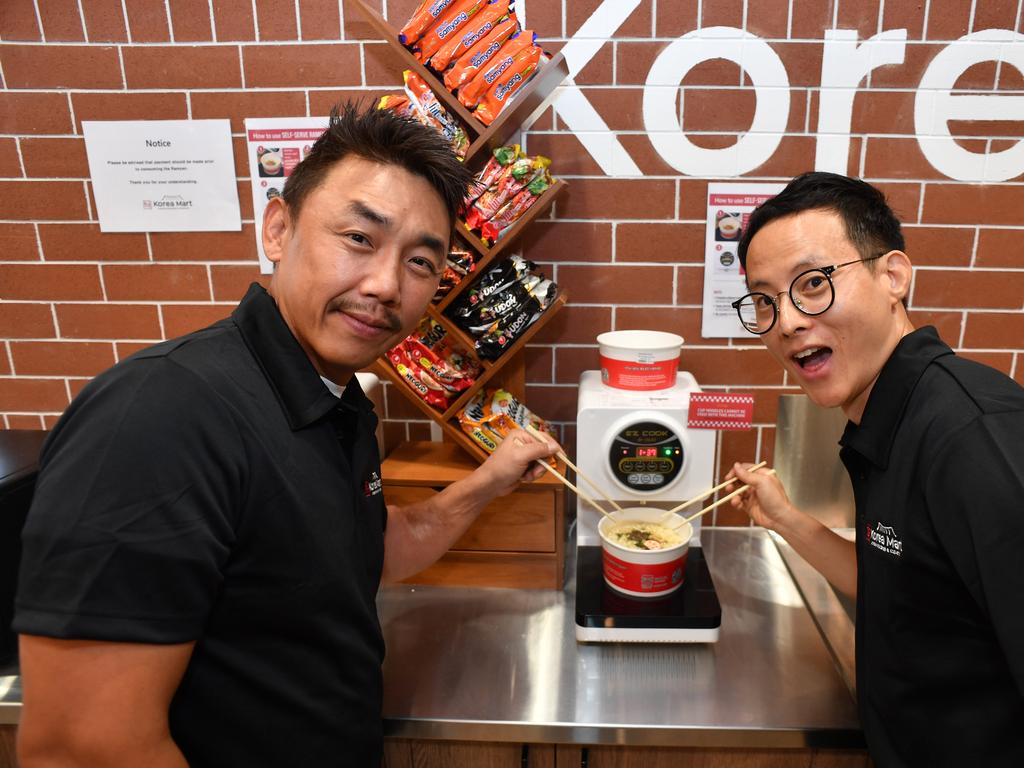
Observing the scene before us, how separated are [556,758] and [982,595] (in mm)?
781

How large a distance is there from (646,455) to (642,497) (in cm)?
10

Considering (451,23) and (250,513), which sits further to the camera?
(451,23)

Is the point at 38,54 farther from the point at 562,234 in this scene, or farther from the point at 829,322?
the point at 829,322

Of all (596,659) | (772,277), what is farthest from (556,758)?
(772,277)

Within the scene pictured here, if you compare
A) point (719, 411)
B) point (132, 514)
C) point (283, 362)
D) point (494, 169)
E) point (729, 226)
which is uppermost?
point (494, 169)

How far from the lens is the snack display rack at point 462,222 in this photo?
1.43 m

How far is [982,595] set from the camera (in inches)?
33.8

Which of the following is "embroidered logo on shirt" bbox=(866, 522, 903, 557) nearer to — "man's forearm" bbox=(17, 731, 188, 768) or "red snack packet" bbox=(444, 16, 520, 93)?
"man's forearm" bbox=(17, 731, 188, 768)

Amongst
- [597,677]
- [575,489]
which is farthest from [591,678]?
[575,489]

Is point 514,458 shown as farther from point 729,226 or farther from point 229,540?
point 729,226

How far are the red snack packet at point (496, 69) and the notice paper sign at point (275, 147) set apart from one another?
0.45 m

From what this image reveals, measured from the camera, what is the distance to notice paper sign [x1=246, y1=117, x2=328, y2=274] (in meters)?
1.70

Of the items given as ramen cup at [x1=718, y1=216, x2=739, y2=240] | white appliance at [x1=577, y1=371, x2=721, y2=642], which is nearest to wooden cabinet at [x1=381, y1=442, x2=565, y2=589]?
white appliance at [x1=577, y1=371, x2=721, y2=642]

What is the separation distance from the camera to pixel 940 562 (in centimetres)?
95
